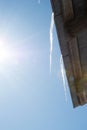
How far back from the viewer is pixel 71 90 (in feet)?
25.3

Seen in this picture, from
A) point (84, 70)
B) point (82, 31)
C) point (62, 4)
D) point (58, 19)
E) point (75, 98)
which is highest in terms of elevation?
point (62, 4)

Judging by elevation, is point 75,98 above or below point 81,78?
below

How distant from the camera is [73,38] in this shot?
615cm

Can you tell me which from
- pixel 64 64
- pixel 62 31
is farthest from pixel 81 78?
pixel 62 31

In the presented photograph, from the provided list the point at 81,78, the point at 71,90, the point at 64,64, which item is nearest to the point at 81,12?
the point at 64,64

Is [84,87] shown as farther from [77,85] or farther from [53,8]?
[53,8]

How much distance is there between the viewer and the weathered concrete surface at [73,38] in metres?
5.82

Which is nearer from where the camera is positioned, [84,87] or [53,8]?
[53,8]

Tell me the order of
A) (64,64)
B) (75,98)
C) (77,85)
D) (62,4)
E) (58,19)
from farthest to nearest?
(75,98) → (77,85) → (64,64) → (58,19) → (62,4)

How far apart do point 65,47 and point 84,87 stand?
1844 mm

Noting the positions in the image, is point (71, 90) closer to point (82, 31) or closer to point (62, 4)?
point (82, 31)

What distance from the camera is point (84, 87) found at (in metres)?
7.63

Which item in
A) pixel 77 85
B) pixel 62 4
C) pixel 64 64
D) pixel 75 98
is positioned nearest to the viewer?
pixel 62 4

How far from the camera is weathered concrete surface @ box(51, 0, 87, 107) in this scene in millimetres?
5824
